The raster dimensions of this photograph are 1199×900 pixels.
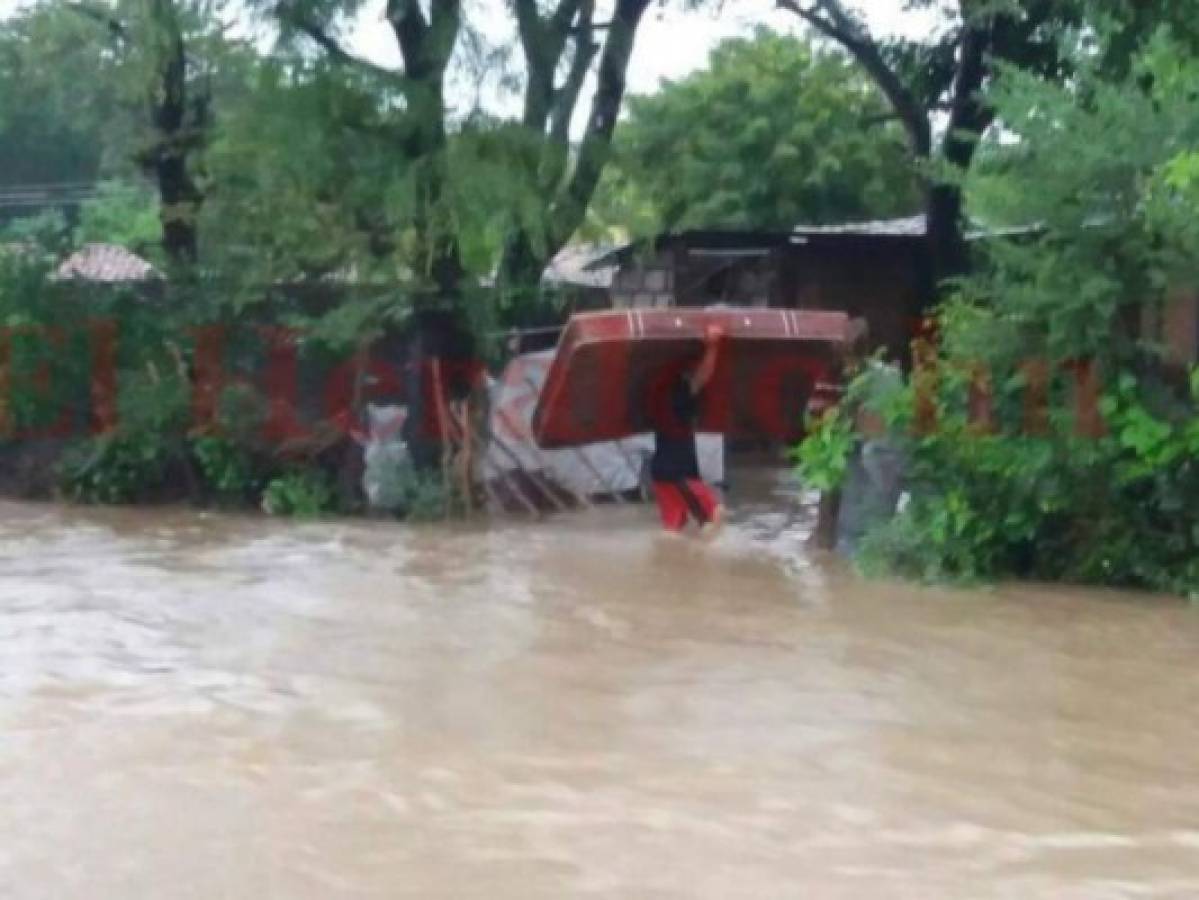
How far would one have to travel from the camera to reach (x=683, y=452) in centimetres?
1407

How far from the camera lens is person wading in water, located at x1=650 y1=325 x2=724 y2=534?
14.0 meters

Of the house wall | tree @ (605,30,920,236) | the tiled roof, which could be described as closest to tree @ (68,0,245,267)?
the tiled roof

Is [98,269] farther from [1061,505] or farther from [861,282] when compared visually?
[1061,505]

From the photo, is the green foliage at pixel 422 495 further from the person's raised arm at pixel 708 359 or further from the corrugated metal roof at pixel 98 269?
the corrugated metal roof at pixel 98 269

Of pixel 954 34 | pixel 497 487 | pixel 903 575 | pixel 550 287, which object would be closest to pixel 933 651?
pixel 903 575

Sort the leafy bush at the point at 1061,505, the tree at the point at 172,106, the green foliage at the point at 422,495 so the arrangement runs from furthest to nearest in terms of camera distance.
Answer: the tree at the point at 172,106 < the green foliage at the point at 422,495 < the leafy bush at the point at 1061,505

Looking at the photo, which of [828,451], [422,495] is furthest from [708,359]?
[422,495]

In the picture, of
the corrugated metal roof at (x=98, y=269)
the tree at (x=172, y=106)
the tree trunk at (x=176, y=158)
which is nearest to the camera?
the tree at (x=172, y=106)

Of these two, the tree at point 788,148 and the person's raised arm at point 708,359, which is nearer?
the person's raised arm at point 708,359

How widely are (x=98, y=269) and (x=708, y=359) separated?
7922 mm

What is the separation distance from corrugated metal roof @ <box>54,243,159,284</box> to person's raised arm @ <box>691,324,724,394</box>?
6259 mm

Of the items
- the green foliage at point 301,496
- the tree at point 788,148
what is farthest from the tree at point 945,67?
the green foliage at point 301,496

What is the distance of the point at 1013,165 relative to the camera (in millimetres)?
11648

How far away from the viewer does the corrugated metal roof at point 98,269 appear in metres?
18.3
